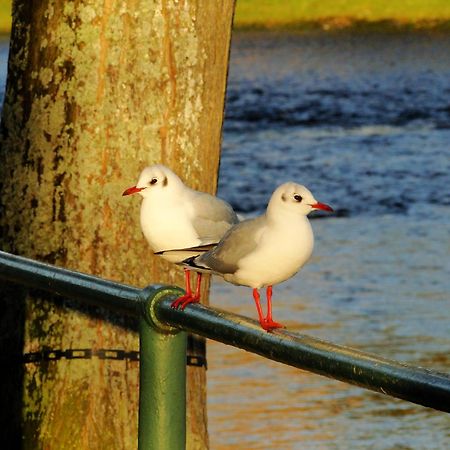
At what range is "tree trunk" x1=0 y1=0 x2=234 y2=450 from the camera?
589 cm

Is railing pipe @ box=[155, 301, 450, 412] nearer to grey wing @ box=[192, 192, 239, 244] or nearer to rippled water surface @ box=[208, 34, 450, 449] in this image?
grey wing @ box=[192, 192, 239, 244]

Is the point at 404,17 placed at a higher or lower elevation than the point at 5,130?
higher

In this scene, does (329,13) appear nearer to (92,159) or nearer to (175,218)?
(92,159)

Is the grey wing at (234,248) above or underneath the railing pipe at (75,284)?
above

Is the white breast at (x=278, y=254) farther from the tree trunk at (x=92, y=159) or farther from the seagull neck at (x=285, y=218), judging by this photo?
the tree trunk at (x=92, y=159)

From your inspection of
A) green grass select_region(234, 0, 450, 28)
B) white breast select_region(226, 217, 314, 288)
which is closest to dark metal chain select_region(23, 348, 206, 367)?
white breast select_region(226, 217, 314, 288)

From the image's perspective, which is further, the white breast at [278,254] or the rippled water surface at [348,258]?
the rippled water surface at [348,258]

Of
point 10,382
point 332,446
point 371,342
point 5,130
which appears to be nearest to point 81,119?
point 5,130

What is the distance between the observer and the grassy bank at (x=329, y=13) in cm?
7512

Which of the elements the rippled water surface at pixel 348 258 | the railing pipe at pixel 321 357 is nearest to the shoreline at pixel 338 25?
the rippled water surface at pixel 348 258

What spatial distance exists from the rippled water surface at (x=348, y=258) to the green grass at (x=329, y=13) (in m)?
36.5

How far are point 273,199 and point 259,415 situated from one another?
472cm

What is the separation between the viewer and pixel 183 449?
3.85 meters

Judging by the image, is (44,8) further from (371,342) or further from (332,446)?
(371,342)
